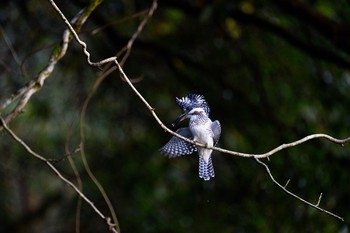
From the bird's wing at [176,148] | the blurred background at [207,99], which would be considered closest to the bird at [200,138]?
the bird's wing at [176,148]

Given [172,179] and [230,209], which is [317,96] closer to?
[230,209]

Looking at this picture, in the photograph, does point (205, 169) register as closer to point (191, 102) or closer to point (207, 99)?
point (191, 102)

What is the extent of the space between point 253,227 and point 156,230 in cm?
86

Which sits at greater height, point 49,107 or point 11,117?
point 11,117

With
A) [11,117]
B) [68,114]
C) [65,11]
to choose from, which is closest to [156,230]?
[68,114]

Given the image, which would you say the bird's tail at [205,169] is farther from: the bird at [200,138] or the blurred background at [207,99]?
the blurred background at [207,99]

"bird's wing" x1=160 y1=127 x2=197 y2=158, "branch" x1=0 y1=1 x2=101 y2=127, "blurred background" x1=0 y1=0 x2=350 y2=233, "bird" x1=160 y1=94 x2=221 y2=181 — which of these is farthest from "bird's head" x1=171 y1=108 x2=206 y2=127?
"blurred background" x1=0 y1=0 x2=350 y2=233

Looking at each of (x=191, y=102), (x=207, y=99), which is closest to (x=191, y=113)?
(x=191, y=102)

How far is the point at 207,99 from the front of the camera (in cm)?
448

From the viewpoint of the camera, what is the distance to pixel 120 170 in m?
5.49

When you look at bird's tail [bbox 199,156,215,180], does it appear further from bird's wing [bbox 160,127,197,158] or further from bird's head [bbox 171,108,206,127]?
bird's head [bbox 171,108,206,127]

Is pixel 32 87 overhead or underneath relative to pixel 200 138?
overhead

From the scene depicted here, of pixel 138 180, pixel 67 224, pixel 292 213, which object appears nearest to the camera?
pixel 292 213

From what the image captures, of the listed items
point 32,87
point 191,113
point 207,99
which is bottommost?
point 207,99
